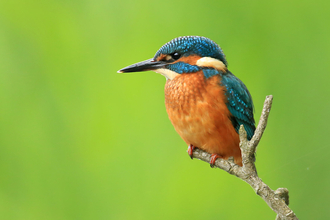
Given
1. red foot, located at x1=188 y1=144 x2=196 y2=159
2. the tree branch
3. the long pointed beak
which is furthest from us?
red foot, located at x1=188 y1=144 x2=196 y2=159

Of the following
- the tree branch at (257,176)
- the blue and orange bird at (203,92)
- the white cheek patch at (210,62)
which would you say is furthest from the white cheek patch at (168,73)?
the tree branch at (257,176)

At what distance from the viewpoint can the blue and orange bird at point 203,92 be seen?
4.31 feet

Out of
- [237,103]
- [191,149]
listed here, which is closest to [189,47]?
[237,103]

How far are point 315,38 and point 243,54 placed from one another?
47cm

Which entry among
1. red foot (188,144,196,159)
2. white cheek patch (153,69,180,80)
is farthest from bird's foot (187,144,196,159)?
white cheek patch (153,69,180,80)

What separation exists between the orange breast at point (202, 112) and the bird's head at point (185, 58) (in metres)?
0.04

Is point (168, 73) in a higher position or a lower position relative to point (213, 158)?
higher

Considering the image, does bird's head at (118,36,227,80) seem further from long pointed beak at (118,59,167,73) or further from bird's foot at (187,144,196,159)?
bird's foot at (187,144,196,159)

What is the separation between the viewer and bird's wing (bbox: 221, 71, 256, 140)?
4.39 feet

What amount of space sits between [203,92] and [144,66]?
25 cm

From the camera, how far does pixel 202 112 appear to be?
132 cm

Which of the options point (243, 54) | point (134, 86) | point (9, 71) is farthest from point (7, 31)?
point (243, 54)

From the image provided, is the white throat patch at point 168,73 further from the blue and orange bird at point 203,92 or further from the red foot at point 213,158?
the red foot at point 213,158

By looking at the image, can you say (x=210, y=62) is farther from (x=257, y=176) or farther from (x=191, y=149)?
(x=257, y=176)
